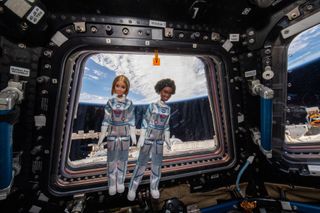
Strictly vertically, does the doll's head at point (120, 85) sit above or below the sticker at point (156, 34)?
below

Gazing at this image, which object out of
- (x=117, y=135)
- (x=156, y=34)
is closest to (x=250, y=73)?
(x=156, y=34)

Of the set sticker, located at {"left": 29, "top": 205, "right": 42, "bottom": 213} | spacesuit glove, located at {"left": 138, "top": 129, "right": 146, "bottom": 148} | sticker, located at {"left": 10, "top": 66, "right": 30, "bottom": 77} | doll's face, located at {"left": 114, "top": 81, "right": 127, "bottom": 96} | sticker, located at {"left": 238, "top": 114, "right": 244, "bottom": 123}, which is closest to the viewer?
sticker, located at {"left": 10, "top": 66, "right": 30, "bottom": 77}

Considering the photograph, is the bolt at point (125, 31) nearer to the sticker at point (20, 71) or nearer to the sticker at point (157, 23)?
the sticker at point (157, 23)

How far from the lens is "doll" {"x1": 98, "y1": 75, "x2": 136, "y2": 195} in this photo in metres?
1.50

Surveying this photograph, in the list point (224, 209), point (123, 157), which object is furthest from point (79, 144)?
point (224, 209)

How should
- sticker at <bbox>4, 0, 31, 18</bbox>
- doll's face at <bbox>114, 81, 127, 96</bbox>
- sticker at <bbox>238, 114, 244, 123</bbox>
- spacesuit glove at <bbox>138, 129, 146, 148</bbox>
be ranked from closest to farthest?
sticker at <bbox>4, 0, 31, 18</bbox>, doll's face at <bbox>114, 81, 127, 96</bbox>, spacesuit glove at <bbox>138, 129, 146, 148</bbox>, sticker at <bbox>238, 114, 244, 123</bbox>

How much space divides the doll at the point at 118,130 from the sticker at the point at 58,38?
56 cm

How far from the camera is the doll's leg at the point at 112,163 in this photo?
5.07 ft

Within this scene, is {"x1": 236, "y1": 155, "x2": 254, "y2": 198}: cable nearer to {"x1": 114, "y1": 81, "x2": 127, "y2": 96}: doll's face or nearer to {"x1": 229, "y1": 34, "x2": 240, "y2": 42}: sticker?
{"x1": 229, "y1": 34, "x2": 240, "y2": 42}: sticker

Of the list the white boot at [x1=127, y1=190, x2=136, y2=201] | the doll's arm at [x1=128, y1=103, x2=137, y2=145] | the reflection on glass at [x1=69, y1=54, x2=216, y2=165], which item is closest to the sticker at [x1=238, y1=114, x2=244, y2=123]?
the reflection on glass at [x1=69, y1=54, x2=216, y2=165]

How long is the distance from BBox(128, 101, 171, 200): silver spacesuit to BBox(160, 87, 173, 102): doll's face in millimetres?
67

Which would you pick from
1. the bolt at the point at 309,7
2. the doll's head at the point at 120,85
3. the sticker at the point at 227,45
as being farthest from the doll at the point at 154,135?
the bolt at the point at 309,7

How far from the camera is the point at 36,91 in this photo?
4.04ft

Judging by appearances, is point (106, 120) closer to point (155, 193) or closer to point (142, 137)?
point (142, 137)
